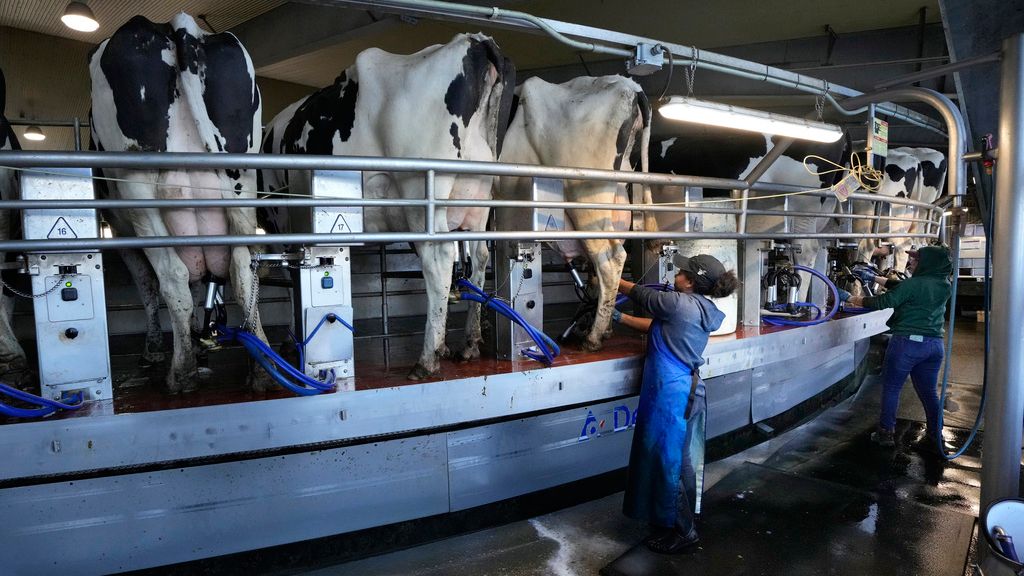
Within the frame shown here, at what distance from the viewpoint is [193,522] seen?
2.68m

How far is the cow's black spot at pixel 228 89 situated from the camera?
2.87 meters

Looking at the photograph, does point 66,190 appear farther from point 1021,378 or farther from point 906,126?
point 906,126

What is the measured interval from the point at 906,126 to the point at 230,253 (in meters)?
13.4

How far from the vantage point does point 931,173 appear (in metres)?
8.77

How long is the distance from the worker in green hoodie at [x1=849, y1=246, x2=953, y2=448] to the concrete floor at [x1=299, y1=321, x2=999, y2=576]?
1.12 ft

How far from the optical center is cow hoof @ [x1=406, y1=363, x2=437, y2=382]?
307cm

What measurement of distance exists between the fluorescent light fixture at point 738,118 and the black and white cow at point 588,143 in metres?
0.61

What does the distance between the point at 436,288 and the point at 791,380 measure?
427 cm

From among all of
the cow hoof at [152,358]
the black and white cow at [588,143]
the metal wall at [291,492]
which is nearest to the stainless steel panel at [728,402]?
the metal wall at [291,492]

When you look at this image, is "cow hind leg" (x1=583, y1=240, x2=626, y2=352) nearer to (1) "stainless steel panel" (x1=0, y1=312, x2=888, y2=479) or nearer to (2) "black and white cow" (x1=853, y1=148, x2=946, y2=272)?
(1) "stainless steel panel" (x1=0, y1=312, x2=888, y2=479)

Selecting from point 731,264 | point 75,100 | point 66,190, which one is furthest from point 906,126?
point 75,100

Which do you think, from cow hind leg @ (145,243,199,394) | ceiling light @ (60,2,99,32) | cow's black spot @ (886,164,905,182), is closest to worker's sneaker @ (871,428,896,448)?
cow's black spot @ (886,164,905,182)

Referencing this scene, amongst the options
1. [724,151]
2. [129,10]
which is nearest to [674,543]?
[724,151]

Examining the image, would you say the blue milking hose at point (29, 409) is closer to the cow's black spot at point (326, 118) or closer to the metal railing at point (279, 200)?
the metal railing at point (279, 200)
